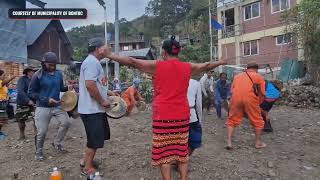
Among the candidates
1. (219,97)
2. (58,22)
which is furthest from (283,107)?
(58,22)

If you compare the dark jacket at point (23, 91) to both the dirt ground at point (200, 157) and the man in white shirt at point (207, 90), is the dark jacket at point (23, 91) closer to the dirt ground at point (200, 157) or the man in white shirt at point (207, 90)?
the dirt ground at point (200, 157)

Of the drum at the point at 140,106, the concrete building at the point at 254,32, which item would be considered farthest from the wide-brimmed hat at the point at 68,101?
the concrete building at the point at 254,32

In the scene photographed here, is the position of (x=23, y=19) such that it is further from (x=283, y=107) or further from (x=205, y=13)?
(x=205, y=13)

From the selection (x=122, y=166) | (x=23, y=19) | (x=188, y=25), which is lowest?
(x=122, y=166)

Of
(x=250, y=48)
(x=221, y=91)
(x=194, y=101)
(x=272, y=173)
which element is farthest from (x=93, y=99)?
(x=250, y=48)

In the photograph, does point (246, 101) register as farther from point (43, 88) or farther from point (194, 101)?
point (43, 88)

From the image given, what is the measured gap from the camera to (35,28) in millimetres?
29094

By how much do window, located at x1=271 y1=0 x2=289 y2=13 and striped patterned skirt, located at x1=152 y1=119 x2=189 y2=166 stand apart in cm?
2265

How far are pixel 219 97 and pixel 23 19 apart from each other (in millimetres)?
13802

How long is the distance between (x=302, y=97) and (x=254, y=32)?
44.5 feet

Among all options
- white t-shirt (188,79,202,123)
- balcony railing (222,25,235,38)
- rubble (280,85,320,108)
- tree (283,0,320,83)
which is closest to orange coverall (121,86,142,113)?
white t-shirt (188,79,202,123)

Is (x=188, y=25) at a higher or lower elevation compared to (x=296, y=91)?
higher

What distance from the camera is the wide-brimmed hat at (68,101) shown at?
678 centimetres

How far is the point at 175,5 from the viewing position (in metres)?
72.6
